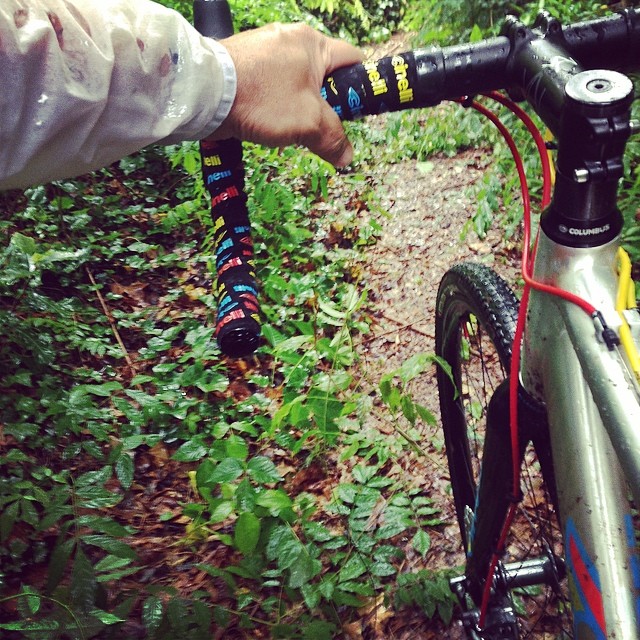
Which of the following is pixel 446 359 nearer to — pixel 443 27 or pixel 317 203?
pixel 317 203

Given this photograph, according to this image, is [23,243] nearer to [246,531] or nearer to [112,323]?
[112,323]

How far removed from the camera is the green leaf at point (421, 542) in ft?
6.39

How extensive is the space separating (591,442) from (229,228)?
89 cm

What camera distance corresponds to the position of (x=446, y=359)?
5.94ft

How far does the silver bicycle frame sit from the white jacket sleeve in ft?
1.95

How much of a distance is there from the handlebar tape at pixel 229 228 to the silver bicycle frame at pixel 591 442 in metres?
0.66

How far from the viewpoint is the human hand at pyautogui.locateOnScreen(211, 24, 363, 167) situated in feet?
3.06

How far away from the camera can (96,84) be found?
85 centimetres

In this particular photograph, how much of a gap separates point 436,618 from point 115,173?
130 inches

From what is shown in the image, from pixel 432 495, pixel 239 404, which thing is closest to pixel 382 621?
pixel 432 495

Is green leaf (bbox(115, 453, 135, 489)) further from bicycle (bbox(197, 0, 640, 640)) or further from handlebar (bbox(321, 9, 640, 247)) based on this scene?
handlebar (bbox(321, 9, 640, 247))

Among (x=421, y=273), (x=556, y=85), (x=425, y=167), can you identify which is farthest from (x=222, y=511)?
(x=425, y=167)

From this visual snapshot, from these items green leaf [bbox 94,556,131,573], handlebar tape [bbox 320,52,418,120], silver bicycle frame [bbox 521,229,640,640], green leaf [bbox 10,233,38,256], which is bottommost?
green leaf [bbox 94,556,131,573]

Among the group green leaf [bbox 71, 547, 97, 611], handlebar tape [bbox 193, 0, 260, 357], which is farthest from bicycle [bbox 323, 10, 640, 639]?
green leaf [bbox 71, 547, 97, 611]
